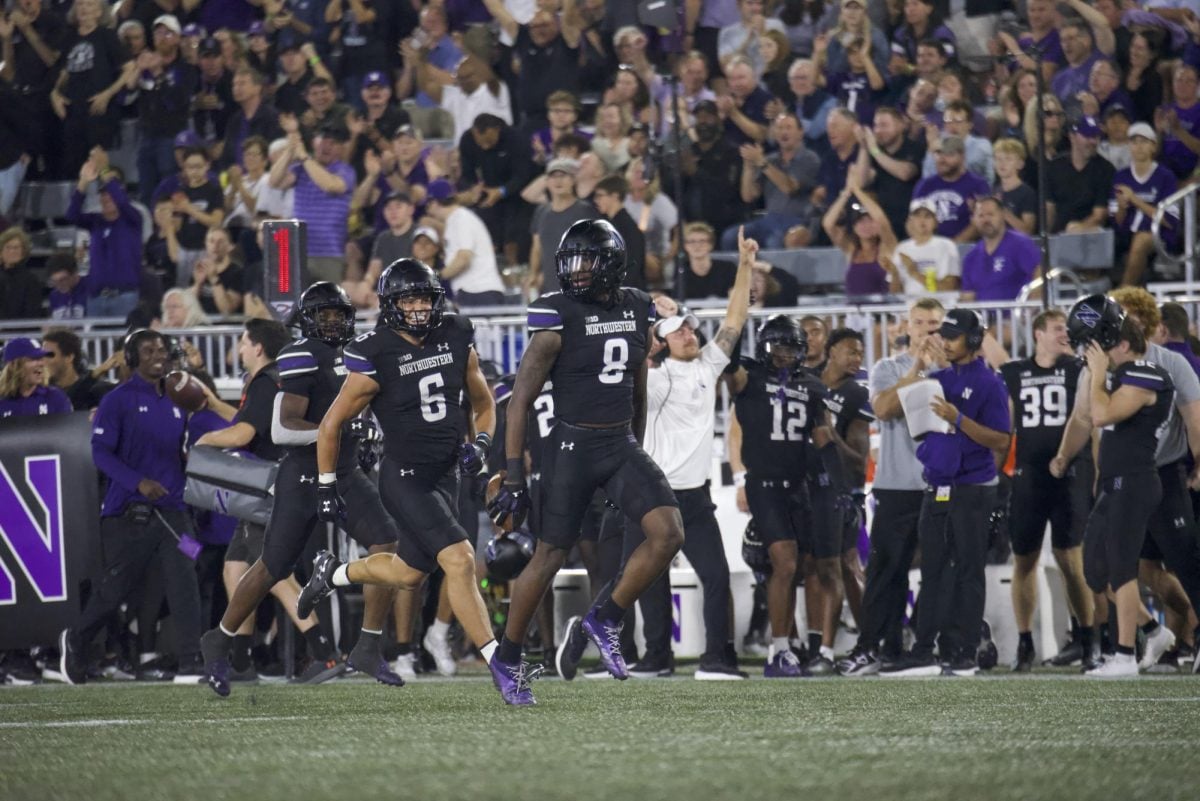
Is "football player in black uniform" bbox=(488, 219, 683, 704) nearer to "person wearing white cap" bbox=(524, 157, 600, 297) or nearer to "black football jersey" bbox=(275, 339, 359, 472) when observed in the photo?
"black football jersey" bbox=(275, 339, 359, 472)

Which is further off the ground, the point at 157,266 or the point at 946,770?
the point at 157,266

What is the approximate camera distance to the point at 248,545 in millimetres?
10930

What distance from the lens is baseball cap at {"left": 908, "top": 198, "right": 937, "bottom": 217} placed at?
46.0ft

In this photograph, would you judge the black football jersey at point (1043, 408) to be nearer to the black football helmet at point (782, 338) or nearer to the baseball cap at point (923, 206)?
the black football helmet at point (782, 338)

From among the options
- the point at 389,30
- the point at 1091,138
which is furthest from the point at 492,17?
the point at 1091,138

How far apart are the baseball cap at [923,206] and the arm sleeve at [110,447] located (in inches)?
228

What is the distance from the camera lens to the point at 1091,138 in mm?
14039

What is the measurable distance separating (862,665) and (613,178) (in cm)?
Result: 452

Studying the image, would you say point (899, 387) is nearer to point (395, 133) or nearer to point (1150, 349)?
point (1150, 349)

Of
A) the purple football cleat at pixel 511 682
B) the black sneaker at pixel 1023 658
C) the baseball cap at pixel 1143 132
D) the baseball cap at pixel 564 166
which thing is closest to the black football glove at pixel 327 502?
the purple football cleat at pixel 511 682

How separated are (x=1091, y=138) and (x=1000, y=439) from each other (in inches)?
169

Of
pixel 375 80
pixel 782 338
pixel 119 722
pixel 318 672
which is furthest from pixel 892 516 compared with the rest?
pixel 375 80

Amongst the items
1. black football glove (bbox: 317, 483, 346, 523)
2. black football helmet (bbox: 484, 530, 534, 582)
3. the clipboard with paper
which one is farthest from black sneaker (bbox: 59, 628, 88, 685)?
the clipboard with paper

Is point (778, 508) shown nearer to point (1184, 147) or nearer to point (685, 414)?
point (685, 414)
